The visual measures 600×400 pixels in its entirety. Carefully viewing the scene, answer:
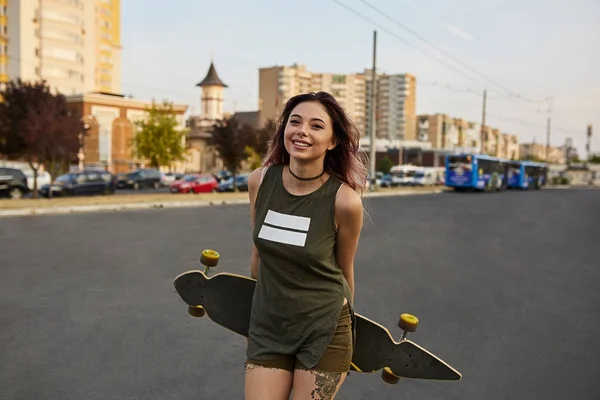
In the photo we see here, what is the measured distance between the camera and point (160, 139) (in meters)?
53.8

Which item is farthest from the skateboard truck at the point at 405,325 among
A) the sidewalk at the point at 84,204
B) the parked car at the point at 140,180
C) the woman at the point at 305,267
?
the parked car at the point at 140,180

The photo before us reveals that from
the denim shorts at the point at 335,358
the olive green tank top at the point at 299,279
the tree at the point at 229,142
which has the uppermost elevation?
the tree at the point at 229,142

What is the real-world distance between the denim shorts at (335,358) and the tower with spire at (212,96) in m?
99.9

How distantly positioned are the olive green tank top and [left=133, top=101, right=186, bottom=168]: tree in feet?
174

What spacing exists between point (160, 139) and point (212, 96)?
160 feet

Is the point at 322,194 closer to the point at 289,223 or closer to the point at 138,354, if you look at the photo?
the point at 289,223

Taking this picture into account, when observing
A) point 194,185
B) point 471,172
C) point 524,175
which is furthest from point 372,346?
point 524,175

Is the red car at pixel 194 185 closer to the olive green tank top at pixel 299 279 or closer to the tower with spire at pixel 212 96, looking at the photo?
the olive green tank top at pixel 299 279

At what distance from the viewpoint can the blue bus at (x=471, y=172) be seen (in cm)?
4916

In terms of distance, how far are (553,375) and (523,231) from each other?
13101mm

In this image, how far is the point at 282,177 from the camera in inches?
103

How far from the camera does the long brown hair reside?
2.59 metres

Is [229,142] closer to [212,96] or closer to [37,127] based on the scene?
[37,127]

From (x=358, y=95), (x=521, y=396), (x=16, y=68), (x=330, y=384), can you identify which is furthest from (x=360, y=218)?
(x=358, y=95)
